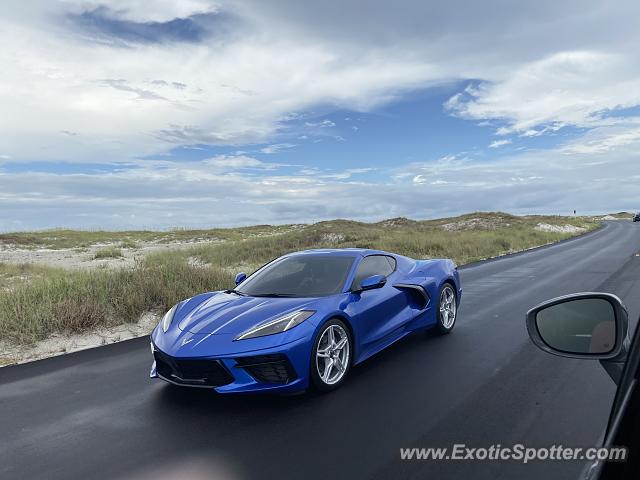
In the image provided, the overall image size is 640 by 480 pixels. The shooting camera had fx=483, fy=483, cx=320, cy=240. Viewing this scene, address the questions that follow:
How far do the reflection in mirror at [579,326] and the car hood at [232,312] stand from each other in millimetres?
2723

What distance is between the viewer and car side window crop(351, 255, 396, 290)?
557 cm

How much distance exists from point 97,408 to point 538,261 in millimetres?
15875

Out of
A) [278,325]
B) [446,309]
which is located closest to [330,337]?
[278,325]

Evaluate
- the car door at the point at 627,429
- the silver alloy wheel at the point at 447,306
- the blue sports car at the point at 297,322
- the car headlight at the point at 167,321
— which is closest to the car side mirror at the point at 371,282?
the blue sports car at the point at 297,322

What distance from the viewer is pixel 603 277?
11.8 meters

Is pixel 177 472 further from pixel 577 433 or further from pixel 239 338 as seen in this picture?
pixel 577 433

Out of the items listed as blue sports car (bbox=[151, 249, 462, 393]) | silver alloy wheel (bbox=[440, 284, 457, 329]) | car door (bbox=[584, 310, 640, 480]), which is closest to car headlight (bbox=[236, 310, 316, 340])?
blue sports car (bbox=[151, 249, 462, 393])

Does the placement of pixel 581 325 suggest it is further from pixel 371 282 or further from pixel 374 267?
pixel 374 267

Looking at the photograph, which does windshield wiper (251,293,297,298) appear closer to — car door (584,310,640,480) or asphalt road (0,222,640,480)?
asphalt road (0,222,640,480)

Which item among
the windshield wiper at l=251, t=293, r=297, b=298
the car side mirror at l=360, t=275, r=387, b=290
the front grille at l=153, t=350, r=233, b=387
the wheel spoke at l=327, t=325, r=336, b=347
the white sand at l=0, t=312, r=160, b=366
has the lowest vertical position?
the white sand at l=0, t=312, r=160, b=366

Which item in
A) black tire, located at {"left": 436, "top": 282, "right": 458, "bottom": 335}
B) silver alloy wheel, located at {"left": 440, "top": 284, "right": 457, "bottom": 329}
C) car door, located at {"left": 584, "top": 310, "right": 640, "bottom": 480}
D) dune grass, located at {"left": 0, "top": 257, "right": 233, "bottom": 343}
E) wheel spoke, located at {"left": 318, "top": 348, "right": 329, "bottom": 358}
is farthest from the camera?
dune grass, located at {"left": 0, "top": 257, "right": 233, "bottom": 343}

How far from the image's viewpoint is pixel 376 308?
5438 mm

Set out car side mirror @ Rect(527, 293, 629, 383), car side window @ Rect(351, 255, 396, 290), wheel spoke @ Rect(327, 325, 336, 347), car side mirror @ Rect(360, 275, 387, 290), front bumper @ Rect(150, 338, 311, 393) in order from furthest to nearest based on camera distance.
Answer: car side window @ Rect(351, 255, 396, 290) < car side mirror @ Rect(360, 275, 387, 290) < wheel spoke @ Rect(327, 325, 336, 347) < front bumper @ Rect(150, 338, 311, 393) < car side mirror @ Rect(527, 293, 629, 383)

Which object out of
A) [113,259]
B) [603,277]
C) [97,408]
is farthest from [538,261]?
[113,259]
